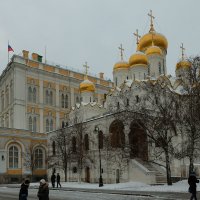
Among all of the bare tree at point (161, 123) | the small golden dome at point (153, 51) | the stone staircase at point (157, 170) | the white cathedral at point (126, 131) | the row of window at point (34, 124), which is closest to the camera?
the bare tree at point (161, 123)

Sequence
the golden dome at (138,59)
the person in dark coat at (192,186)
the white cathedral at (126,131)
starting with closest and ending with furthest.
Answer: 1. the person in dark coat at (192,186)
2. the white cathedral at (126,131)
3. the golden dome at (138,59)

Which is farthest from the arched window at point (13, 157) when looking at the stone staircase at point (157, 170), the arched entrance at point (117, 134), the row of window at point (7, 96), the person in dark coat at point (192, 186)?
the person in dark coat at point (192, 186)

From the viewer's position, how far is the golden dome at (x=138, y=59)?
48344 millimetres

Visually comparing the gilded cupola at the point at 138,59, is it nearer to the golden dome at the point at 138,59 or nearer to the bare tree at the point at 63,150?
the golden dome at the point at 138,59

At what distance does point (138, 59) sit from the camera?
4838 cm

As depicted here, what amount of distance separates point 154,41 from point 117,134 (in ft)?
58.1

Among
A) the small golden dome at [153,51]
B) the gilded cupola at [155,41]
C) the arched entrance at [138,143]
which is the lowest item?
the arched entrance at [138,143]

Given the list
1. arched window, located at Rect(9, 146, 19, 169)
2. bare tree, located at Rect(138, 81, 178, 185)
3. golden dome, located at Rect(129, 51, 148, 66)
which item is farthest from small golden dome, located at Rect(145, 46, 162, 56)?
arched window, located at Rect(9, 146, 19, 169)

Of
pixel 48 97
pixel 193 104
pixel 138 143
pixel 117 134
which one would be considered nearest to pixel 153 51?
pixel 117 134

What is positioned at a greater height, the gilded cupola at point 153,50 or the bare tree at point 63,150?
the gilded cupola at point 153,50

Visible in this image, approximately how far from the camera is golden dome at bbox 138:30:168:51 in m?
50.7

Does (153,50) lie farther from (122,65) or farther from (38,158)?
(38,158)

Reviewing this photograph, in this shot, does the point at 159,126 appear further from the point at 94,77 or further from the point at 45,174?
the point at 94,77

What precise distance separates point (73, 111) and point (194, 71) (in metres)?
29.4
